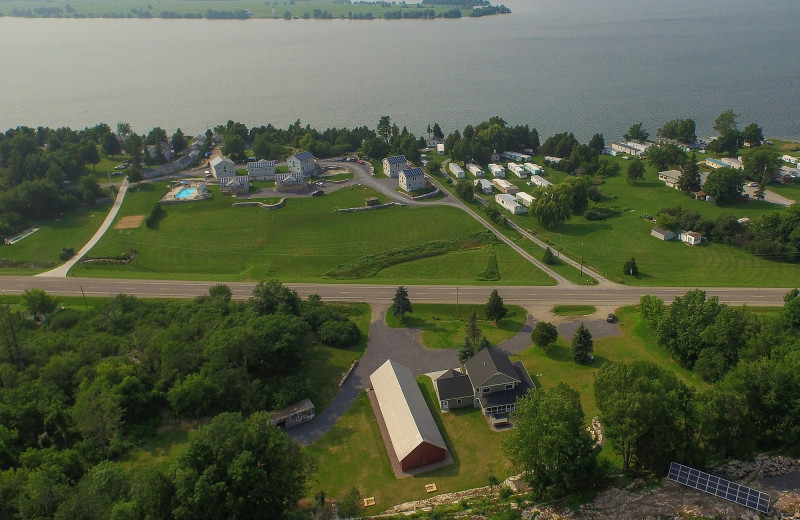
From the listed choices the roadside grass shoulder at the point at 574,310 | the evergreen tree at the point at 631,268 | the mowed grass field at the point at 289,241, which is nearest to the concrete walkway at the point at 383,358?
the roadside grass shoulder at the point at 574,310

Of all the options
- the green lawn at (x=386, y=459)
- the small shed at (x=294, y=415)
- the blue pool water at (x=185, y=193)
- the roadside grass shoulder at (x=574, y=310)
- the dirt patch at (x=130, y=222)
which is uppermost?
the blue pool water at (x=185, y=193)

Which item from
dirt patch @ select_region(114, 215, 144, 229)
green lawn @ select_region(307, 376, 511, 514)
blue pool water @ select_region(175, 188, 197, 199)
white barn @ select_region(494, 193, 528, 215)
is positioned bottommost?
green lawn @ select_region(307, 376, 511, 514)

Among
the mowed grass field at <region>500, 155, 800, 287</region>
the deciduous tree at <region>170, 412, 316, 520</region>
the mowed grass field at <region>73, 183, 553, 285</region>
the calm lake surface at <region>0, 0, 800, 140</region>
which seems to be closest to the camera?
the deciduous tree at <region>170, 412, 316, 520</region>

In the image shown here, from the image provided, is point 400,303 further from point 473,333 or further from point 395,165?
point 395,165

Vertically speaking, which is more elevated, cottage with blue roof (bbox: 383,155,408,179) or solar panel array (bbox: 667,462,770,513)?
cottage with blue roof (bbox: 383,155,408,179)

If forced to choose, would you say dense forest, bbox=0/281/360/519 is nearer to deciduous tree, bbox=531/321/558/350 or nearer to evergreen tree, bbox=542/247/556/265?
deciduous tree, bbox=531/321/558/350

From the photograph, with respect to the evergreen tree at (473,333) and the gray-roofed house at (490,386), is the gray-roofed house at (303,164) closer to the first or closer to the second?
the evergreen tree at (473,333)

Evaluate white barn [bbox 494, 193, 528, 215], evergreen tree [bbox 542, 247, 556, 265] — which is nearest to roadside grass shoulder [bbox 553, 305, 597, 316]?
evergreen tree [bbox 542, 247, 556, 265]

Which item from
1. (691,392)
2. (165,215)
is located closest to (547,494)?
(691,392)
